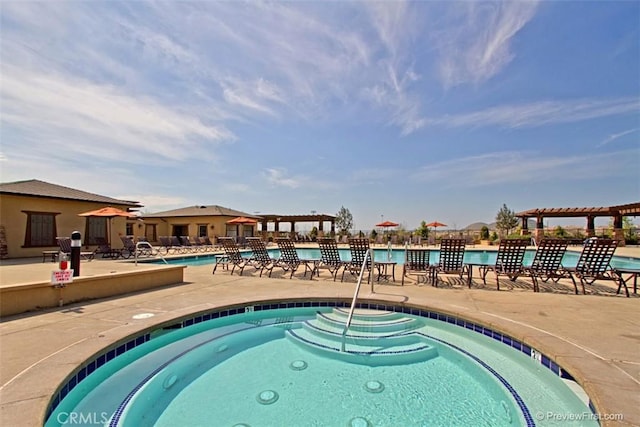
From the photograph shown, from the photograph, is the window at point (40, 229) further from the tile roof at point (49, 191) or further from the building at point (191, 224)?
the building at point (191, 224)

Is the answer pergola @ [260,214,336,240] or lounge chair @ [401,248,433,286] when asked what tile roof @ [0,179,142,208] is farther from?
lounge chair @ [401,248,433,286]

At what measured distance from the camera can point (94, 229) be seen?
48.2 feet

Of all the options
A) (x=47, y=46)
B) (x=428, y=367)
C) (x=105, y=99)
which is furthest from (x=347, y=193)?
(x=428, y=367)

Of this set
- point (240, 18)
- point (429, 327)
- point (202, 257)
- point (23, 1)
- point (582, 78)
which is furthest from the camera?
point (202, 257)

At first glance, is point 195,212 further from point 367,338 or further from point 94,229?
point 367,338

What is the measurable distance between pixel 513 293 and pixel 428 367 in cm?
353

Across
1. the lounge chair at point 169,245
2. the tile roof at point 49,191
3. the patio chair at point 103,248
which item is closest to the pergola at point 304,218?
the lounge chair at point 169,245

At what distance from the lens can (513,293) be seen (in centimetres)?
591

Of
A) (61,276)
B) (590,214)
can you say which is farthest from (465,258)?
(61,276)

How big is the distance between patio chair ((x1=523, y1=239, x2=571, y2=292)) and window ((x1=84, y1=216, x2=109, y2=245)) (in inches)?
683

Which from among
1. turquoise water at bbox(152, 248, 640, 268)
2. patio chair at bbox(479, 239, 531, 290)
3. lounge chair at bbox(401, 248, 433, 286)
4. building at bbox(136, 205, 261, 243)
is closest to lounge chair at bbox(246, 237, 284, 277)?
lounge chair at bbox(401, 248, 433, 286)

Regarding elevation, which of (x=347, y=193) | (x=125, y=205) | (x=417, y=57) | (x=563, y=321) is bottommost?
(x=563, y=321)

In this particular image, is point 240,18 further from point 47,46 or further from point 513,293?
point 513,293

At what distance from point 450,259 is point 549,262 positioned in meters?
1.99
